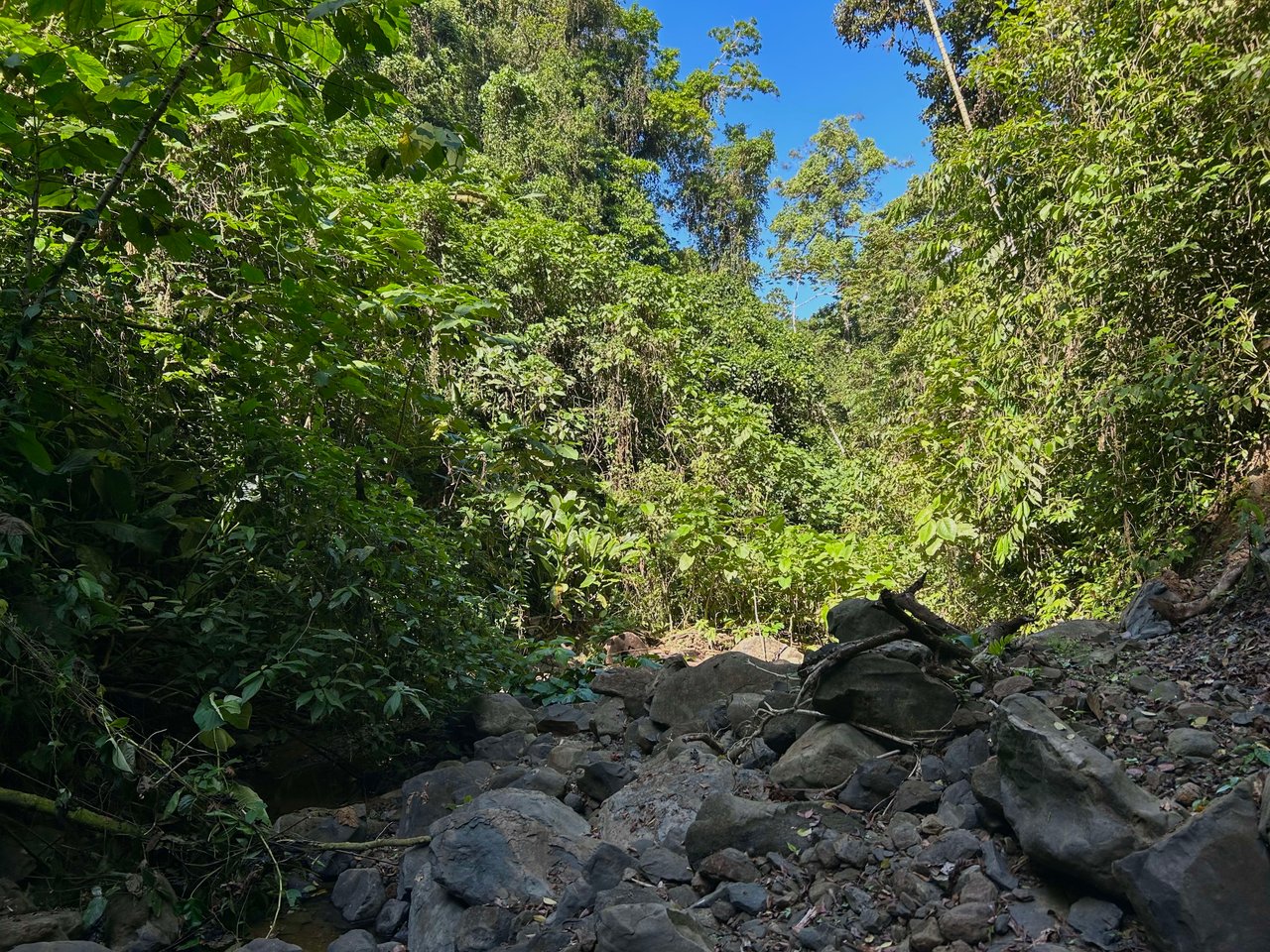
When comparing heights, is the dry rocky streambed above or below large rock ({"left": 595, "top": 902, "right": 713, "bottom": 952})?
above

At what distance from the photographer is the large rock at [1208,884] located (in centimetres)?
136

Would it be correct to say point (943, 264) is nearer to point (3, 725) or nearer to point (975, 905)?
point (975, 905)

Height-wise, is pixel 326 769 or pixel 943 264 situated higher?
pixel 943 264

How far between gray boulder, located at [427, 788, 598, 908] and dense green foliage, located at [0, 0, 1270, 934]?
1.84 feet

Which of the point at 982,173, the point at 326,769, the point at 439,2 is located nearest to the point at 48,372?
the point at 326,769

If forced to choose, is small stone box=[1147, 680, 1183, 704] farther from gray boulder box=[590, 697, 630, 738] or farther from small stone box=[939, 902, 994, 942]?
gray boulder box=[590, 697, 630, 738]

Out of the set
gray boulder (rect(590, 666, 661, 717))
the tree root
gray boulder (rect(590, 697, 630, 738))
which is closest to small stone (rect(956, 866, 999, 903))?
the tree root

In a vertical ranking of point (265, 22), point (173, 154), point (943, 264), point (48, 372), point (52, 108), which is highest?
point (943, 264)

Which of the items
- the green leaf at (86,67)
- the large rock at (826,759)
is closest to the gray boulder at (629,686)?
the large rock at (826,759)

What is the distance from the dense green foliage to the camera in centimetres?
212

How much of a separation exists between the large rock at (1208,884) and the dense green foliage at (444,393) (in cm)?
205

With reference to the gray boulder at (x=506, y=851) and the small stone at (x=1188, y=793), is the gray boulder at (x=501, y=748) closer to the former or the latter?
the gray boulder at (x=506, y=851)

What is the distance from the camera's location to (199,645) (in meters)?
2.73

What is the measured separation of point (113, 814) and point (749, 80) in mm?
20854
